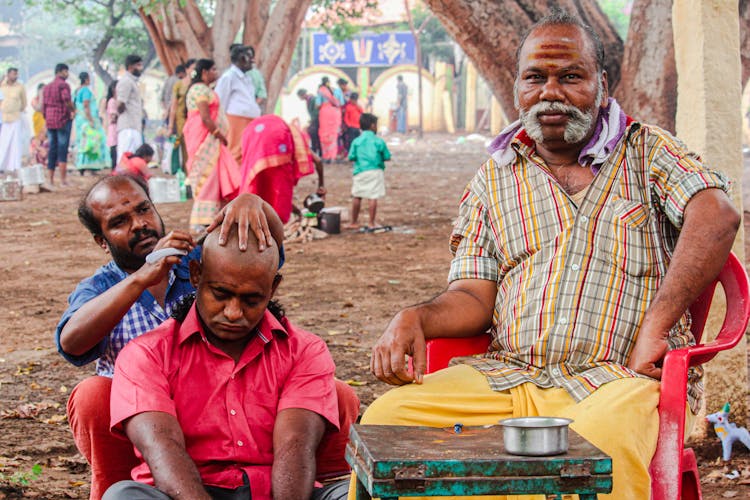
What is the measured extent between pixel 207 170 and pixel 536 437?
807cm

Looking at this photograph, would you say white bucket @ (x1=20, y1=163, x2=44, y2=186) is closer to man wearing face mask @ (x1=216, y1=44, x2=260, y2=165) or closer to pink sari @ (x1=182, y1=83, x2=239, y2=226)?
man wearing face mask @ (x1=216, y1=44, x2=260, y2=165)

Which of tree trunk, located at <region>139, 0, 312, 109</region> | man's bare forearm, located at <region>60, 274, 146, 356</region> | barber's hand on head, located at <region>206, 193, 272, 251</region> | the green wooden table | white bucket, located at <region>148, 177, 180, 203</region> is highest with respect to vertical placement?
tree trunk, located at <region>139, 0, 312, 109</region>

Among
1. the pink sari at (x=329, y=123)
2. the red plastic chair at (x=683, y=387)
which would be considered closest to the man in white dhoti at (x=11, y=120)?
the pink sari at (x=329, y=123)

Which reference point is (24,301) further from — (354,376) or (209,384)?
(209,384)

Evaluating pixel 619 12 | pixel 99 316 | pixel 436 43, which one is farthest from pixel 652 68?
pixel 619 12

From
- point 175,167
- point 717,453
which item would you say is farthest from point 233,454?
point 175,167

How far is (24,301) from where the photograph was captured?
322 inches

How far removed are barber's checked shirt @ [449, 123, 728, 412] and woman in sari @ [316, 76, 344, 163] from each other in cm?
2020

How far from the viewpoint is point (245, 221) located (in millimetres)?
3018

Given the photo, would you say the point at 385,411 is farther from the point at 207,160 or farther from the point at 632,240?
the point at 207,160

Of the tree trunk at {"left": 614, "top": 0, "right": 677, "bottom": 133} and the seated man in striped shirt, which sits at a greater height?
the tree trunk at {"left": 614, "top": 0, "right": 677, "bottom": 133}

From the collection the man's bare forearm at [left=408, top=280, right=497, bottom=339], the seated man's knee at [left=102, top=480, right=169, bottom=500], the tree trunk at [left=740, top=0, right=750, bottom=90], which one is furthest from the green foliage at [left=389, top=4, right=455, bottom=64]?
the seated man's knee at [left=102, top=480, right=169, bottom=500]

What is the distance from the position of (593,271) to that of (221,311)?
1.10m

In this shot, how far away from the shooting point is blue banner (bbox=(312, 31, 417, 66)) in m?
43.2
